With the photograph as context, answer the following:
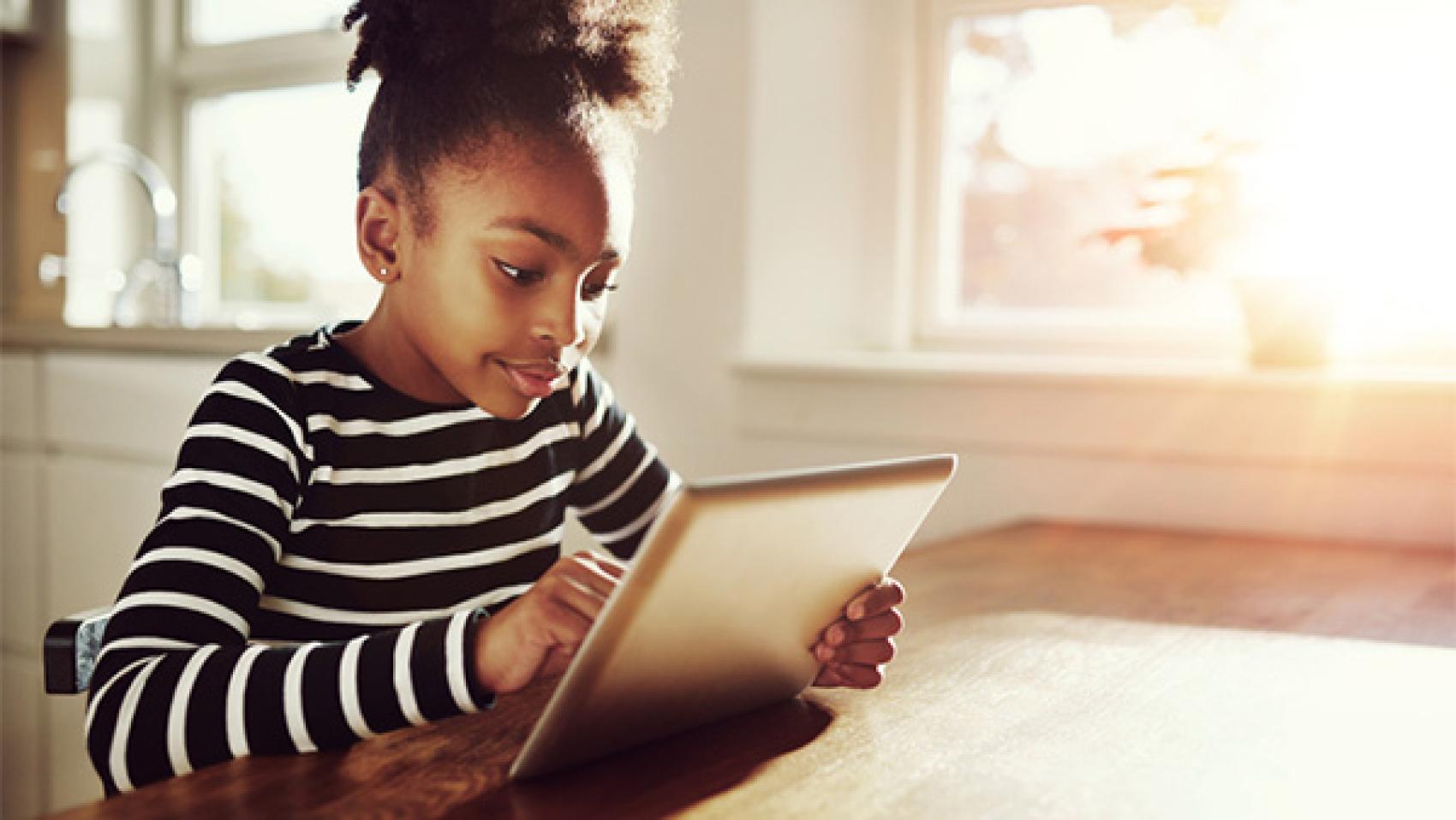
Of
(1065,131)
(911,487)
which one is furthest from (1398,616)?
(1065,131)

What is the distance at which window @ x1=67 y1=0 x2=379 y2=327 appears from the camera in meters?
2.60

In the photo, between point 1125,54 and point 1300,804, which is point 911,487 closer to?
point 1300,804

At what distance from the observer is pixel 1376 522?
1.40 m

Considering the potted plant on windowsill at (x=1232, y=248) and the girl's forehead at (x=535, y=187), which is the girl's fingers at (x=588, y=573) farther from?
the potted plant on windowsill at (x=1232, y=248)

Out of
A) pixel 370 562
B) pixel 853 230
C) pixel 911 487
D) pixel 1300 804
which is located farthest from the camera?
pixel 853 230

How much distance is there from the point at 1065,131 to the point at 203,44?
1844 millimetres

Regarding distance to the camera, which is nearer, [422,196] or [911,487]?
[911,487]

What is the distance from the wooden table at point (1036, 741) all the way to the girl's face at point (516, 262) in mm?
215

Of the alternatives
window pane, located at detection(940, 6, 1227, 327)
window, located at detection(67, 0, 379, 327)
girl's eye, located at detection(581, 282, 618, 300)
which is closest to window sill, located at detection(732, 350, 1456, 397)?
window pane, located at detection(940, 6, 1227, 327)

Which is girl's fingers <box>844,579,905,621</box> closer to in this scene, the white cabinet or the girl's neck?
the girl's neck

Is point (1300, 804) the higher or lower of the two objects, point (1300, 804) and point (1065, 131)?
the lower

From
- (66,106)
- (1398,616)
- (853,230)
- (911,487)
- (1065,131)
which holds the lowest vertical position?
(1398,616)

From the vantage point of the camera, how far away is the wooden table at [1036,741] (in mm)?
554

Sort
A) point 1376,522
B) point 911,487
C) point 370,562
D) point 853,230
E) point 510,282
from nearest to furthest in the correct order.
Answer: point 911,487
point 510,282
point 370,562
point 1376,522
point 853,230
